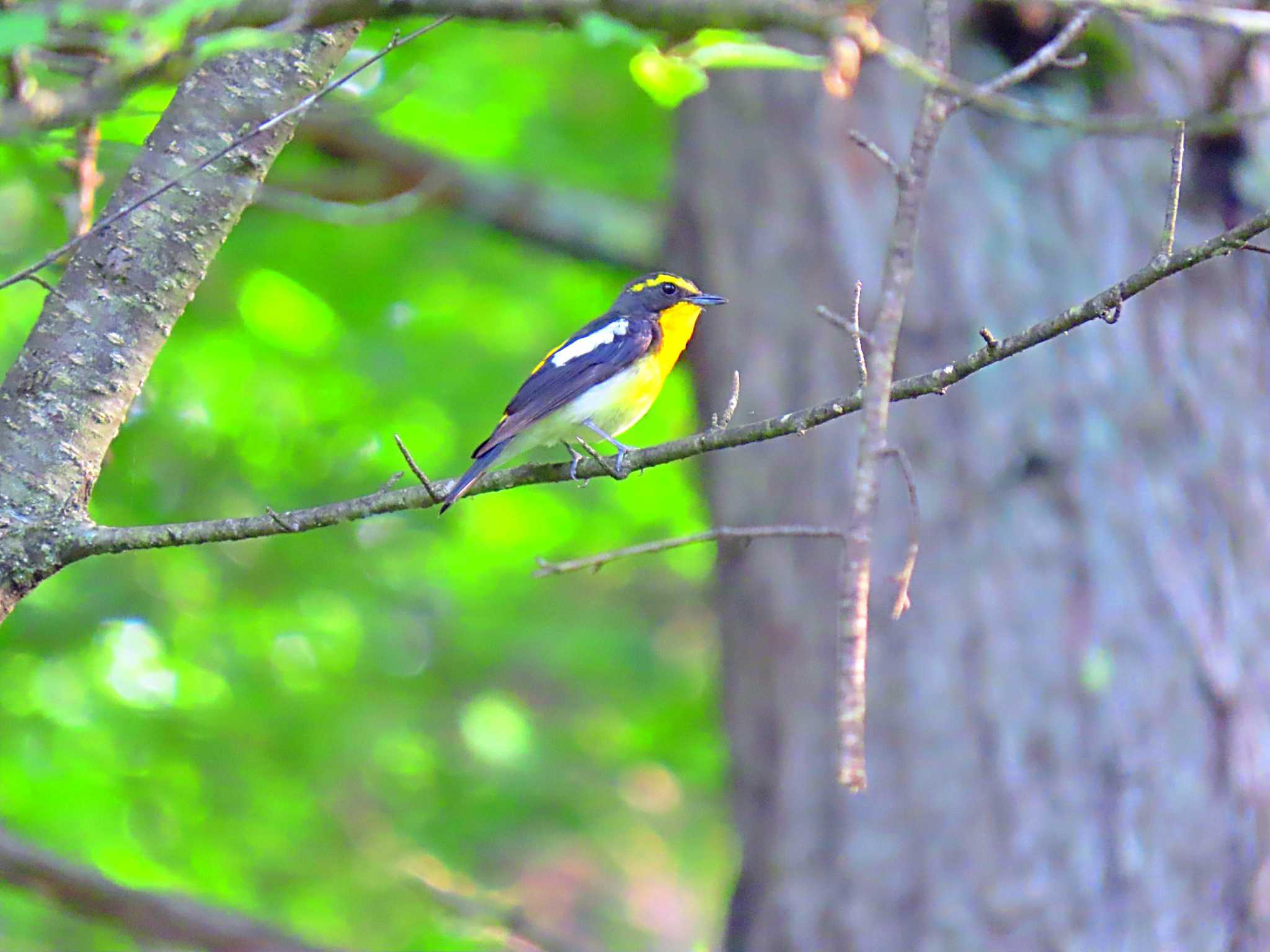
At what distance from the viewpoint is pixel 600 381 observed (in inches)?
197

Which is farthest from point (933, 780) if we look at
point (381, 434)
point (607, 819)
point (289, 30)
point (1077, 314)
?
point (607, 819)

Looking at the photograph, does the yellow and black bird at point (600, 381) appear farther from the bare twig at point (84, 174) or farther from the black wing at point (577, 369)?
the bare twig at point (84, 174)

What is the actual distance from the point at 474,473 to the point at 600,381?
1188mm

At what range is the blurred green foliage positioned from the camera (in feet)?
21.9

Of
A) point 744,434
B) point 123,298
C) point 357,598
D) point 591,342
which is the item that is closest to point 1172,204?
point 744,434

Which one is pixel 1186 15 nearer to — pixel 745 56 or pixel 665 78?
pixel 745 56

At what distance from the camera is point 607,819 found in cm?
933

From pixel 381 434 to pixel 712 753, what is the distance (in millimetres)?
2855

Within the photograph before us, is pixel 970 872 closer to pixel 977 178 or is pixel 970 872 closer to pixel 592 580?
pixel 977 178

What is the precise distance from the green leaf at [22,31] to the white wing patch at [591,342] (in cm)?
326

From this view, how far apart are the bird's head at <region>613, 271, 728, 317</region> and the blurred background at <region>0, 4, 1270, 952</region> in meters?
0.40

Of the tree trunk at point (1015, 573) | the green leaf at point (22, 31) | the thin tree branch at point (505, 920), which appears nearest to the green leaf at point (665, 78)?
the tree trunk at point (1015, 573)

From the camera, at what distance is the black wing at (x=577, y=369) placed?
4727mm

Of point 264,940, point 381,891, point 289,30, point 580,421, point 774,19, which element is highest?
point 774,19
